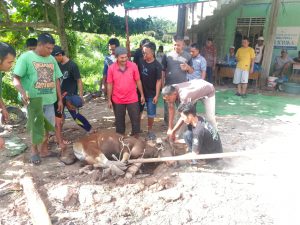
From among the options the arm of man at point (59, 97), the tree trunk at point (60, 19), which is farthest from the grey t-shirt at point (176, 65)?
the tree trunk at point (60, 19)

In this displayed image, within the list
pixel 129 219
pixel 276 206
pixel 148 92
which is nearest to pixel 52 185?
pixel 129 219

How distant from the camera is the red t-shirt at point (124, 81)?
16.3ft

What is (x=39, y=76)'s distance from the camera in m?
4.27

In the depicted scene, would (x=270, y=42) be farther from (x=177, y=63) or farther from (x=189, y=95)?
(x=189, y=95)

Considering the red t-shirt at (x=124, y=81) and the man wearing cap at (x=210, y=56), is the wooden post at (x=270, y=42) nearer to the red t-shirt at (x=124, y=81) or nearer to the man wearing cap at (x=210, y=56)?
the man wearing cap at (x=210, y=56)

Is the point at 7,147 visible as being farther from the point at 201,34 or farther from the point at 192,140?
the point at 201,34

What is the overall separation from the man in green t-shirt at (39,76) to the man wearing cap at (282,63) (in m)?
8.61

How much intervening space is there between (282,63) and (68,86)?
8.31m

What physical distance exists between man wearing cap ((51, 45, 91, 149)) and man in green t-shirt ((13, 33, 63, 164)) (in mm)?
352

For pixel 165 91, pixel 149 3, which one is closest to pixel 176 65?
pixel 165 91

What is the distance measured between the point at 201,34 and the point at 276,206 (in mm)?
10372

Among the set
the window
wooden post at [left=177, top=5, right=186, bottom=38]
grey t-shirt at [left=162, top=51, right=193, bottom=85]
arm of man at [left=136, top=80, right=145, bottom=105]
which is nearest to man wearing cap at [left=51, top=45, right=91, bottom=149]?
arm of man at [left=136, top=80, right=145, bottom=105]

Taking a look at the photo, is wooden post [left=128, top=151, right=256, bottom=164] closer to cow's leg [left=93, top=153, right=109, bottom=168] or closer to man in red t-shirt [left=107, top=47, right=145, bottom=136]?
cow's leg [left=93, top=153, right=109, bottom=168]

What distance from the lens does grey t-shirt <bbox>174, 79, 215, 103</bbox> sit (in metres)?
4.42
